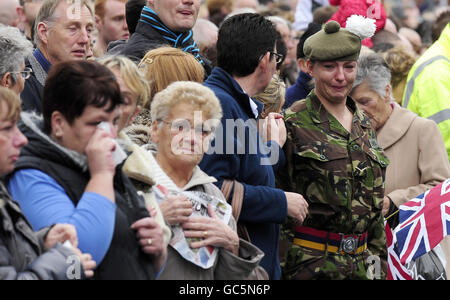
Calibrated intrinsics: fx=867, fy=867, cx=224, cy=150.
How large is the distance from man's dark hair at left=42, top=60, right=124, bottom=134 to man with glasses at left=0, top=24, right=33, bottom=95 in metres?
0.96

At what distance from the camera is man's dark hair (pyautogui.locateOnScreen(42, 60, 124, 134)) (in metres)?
3.28

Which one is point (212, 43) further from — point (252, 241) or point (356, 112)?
point (252, 241)

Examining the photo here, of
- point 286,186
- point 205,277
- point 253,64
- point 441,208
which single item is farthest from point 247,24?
point 441,208

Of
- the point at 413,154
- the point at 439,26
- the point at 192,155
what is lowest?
the point at 413,154

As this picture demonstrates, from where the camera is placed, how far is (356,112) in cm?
526

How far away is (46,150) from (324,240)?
2151mm

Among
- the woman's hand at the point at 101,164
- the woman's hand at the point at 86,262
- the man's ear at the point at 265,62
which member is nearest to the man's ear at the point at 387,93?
the man's ear at the point at 265,62

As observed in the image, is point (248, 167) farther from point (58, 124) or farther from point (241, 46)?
point (58, 124)

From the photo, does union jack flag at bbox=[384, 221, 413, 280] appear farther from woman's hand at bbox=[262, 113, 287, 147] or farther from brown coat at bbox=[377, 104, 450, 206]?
woman's hand at bbox=[262, 113, 287, 147]

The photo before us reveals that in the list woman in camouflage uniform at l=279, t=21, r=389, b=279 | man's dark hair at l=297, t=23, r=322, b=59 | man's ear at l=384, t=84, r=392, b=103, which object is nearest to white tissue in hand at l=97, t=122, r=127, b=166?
woman in camouflage uniform at l=279, t=21, r=389, b=279

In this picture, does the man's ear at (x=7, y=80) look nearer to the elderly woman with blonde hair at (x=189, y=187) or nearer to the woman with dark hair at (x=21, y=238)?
the elderly woman with blonde hair at (x=189, y=187)

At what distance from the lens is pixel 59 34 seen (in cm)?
507

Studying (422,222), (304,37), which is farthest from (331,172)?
(304,37)

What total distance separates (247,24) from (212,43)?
242 cm
